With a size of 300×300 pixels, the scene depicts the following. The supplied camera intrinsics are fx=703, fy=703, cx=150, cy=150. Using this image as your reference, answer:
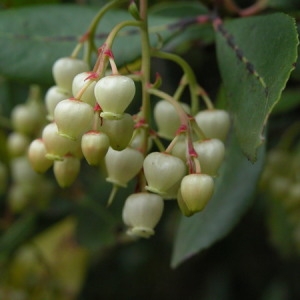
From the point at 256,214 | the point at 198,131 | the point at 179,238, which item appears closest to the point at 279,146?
the point at 256,214

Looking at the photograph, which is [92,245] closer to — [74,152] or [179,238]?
[179,238]

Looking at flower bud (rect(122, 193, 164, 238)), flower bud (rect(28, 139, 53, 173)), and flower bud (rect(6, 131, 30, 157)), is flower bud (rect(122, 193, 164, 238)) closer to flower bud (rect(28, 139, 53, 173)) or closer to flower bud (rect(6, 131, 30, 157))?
flower bud (rect(28, 139, 53, 173))

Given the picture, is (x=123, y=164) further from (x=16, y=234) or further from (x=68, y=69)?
(x=16, y=234)

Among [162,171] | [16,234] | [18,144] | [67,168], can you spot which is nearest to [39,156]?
[67,168]

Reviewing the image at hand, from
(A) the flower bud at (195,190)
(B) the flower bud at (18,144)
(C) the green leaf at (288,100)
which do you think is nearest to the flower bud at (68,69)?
(A) the flower bud at (195,190)

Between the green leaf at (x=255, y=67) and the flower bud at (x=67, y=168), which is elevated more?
the green leaf at (x=255, y=67)

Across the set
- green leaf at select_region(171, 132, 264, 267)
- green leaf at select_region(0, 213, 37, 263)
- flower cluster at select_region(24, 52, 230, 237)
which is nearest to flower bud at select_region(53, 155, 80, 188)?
flower cluster at select_region(24, 52, 230, 237)

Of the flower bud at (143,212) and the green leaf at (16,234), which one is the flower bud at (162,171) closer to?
the flower bud at (143,212)
